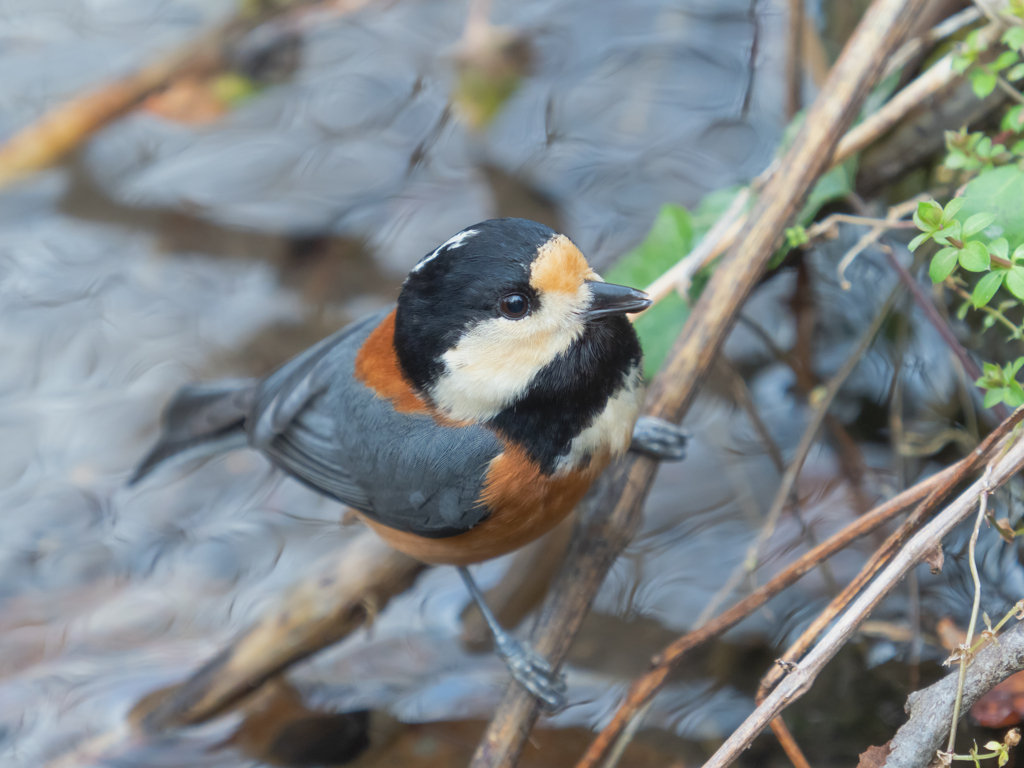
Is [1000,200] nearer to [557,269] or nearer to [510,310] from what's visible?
[557,269]

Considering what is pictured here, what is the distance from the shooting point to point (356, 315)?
4.74 m

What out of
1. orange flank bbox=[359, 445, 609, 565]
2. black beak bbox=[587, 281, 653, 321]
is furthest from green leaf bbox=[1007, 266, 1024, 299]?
orange flank bbox=[359, 445, 609, 565]

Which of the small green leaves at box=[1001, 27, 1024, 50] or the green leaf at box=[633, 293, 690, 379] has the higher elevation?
the small green leaves at box=[1001, 27, 1024, 50]

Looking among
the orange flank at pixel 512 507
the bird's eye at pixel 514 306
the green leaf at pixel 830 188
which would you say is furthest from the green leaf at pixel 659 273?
the bird's eye at pixel 514 306

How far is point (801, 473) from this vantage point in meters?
3.71

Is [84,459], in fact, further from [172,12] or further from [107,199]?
[172,12]

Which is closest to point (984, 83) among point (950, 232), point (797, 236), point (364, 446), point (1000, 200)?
point (1000, 200)

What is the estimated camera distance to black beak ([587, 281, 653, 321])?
243cm

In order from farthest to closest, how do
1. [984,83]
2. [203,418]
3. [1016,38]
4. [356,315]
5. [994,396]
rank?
[356,315], [203,418], [984,83], [1016,38], [994,396]

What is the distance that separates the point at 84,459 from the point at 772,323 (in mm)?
3193

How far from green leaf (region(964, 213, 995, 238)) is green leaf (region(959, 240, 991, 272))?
3cm

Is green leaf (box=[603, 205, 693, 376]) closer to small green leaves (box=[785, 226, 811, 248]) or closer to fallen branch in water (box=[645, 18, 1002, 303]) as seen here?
fallen branch in water (box=[645, 18, 1002, 303])

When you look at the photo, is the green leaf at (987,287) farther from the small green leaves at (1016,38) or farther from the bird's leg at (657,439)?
the bird's leg at (657,439)

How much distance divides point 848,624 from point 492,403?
3.47 feet
